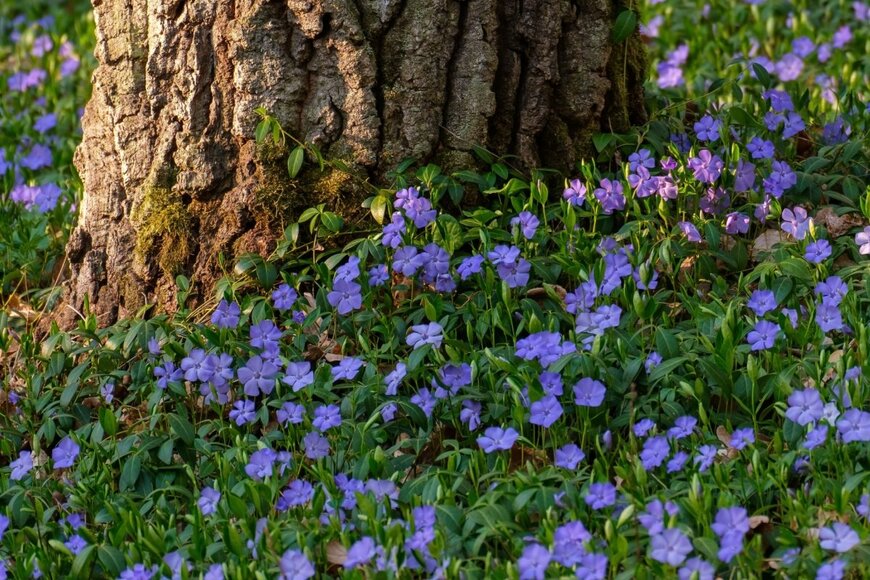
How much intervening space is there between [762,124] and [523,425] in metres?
1.46

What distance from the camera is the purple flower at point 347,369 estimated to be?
10.1 feet

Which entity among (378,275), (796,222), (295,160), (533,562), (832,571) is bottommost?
(832,571)

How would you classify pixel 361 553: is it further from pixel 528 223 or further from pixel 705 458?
pixel 528 223

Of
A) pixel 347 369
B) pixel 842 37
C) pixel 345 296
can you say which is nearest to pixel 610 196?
pixel 345 296

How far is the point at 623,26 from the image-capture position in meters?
3.63

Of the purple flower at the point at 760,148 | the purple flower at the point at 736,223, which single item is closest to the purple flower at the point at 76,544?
the purple flower at the point at 736,223

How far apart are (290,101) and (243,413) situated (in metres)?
0.91

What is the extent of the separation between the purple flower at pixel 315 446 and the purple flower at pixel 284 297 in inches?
20.5

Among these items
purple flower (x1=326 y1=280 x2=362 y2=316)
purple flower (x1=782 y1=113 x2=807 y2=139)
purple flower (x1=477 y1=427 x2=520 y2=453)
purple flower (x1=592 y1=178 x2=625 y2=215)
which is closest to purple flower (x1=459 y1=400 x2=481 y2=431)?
purple flower (x1=477 y1=427 x2=520 y2=453)

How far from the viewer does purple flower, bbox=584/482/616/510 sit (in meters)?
2.48

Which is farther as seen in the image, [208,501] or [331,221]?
[331,221]

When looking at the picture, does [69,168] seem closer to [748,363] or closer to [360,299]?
[360,299]

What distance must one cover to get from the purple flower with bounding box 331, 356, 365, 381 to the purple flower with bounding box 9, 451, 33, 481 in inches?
29.9

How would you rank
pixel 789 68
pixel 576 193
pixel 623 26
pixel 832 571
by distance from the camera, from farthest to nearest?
pixel 789 68 → pixel 623 26 → pixel 576 193 → pixel 832 571
